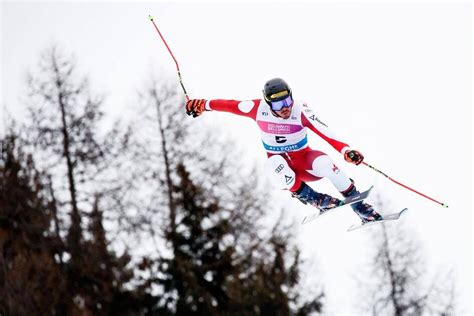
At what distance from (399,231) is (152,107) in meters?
7.45

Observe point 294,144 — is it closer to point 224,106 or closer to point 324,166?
point 324,166

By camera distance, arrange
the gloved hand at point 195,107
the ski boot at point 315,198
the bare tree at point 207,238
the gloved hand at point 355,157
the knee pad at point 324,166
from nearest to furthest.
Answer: the gloved hand at point 355,157
the knee pad at point 324,166
the ski boot at point 315,198
the gloved hand at point 195,107
the bare tree at point 207,238

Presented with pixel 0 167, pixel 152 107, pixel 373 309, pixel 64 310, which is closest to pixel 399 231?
pixel 373 309

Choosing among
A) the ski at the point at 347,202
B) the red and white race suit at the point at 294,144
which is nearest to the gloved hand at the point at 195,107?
the red and white race suit at the point at 294,144

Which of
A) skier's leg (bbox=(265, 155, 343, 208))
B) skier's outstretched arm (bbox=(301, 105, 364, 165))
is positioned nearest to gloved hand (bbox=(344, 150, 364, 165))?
skier's outstretched arm (bbox=(301, 105, 364, 165))

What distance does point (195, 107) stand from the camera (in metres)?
10.8

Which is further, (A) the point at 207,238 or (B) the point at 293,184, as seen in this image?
(A) the point at 207,238

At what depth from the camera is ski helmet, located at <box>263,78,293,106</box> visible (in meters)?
10.0

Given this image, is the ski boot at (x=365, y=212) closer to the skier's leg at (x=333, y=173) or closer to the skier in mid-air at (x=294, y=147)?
the skier in mid-air at (x=294, y=147)

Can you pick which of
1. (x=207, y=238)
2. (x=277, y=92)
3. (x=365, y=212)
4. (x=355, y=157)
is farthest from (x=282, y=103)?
(x=207, y=238)

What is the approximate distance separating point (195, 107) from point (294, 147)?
4.52 ft

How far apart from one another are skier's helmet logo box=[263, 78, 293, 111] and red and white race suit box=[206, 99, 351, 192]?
317 millimetres

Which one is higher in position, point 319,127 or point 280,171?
point 319,127

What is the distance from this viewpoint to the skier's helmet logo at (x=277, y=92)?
1002 centimetres
